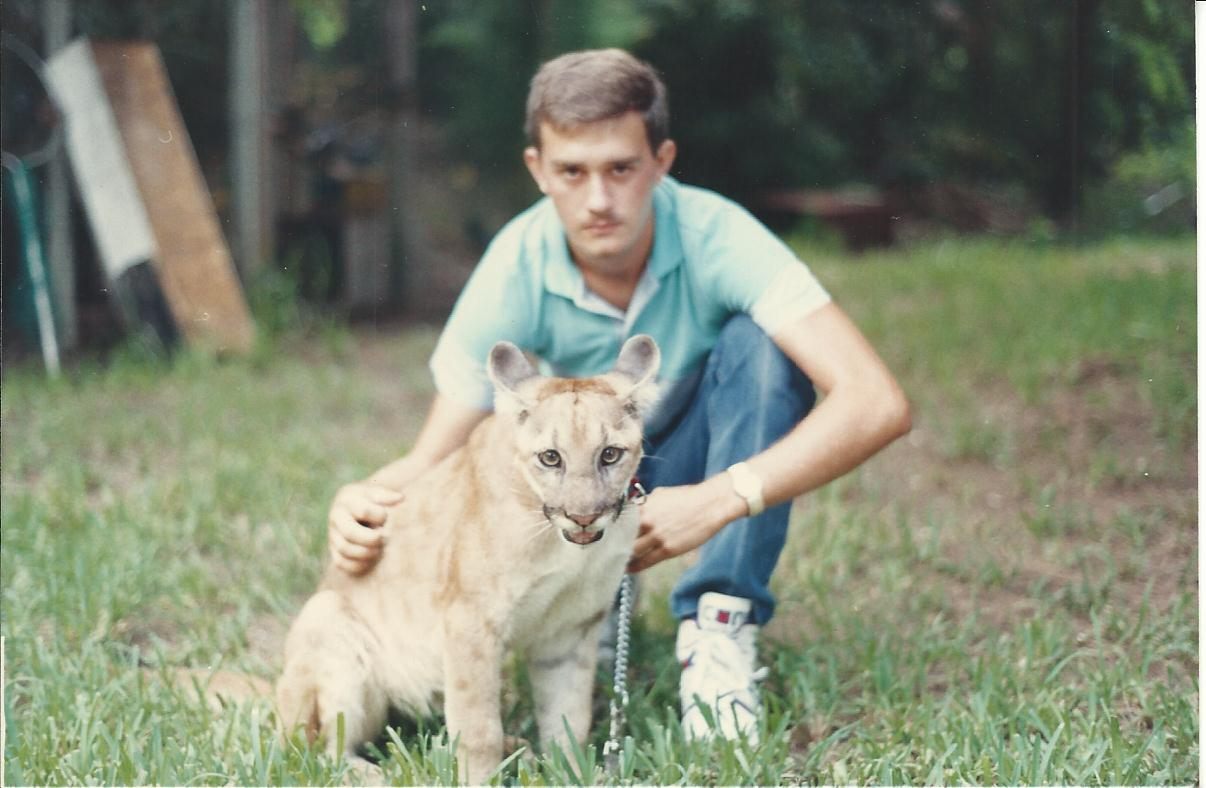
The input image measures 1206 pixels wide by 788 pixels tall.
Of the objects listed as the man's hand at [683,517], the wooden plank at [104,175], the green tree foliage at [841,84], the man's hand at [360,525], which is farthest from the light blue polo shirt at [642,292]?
the wooden plank at [104,175]

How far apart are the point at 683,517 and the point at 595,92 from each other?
1.16 meters

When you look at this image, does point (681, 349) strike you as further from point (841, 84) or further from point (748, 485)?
point (841, 84)

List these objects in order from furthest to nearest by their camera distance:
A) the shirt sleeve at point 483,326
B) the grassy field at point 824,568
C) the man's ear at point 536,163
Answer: the shirt sleeve at point 483,326 < the man's ear at point 536,163 < the grassy field at point 824,568

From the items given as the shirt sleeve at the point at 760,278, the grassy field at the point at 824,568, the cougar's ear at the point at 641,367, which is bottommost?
the grassy field at the point at 824,568

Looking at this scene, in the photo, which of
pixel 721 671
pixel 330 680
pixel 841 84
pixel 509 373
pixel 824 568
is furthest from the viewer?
pixel 841 84

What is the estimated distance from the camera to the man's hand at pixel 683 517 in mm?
3301

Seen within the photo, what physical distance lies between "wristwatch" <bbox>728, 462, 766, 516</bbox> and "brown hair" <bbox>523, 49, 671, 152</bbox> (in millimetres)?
935

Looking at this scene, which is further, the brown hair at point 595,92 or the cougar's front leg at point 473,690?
the brown hair at point 595,92

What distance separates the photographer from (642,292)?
12.1ft

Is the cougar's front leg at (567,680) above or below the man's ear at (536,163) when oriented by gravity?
below

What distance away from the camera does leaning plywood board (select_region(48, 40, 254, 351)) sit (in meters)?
7.56

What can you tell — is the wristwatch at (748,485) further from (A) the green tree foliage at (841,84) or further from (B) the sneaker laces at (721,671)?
(A) the green tree foliage at (841,84)

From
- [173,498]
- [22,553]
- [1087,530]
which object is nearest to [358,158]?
[173,498]

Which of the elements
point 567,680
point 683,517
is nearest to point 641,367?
point 683,517
